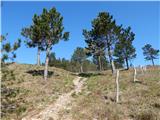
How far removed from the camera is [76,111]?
25703 mm

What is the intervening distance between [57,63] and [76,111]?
61753 millimetres

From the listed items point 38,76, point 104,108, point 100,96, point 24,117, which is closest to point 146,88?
point 100,96

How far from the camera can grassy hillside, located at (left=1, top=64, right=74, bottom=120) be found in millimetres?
20172

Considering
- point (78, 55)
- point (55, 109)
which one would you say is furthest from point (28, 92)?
point (78, 55)

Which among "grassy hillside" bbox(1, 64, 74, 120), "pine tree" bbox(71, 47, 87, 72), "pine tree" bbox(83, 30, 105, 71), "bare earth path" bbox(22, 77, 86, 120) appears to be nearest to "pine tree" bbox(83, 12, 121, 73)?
"pine tree" bbox(83, 30, 105, 71)

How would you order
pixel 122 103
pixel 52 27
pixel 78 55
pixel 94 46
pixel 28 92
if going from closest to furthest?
pixel 122 103 → pixel 28 92 → pixel 52 27 → pixel 94 46 → pixel 78 55

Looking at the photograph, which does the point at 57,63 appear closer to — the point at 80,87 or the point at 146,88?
the point at 80,87

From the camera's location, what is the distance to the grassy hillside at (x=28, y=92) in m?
20.2

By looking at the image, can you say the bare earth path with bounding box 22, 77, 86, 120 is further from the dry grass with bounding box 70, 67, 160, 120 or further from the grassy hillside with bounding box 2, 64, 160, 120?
the dry grass with bounding box 70, 67, 160, 120

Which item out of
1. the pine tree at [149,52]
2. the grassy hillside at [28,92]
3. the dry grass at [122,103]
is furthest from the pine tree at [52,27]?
the pine tree at [149,52]

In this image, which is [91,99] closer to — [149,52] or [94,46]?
[94,46]

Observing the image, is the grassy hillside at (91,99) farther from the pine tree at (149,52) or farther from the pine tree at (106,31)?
the pine tree at (149,52)

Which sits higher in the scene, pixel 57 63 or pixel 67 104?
pixel 57 63

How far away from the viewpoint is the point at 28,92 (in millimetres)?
32812
